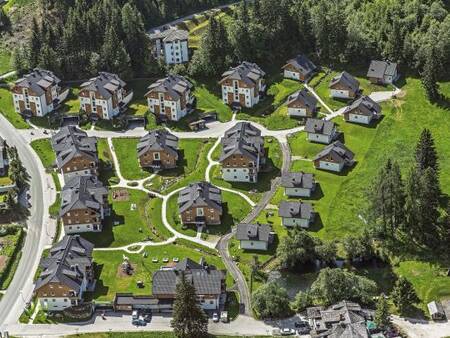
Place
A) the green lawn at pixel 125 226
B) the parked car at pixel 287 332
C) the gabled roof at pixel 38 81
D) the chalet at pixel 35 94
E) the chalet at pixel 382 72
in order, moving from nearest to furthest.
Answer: the parked car at pixel 287 332 < the green lawn at pixel 125 226 < the chalet at pixel 35 94 < the gabled roof at pixel 38 81 < the chalet at pixel 382 72

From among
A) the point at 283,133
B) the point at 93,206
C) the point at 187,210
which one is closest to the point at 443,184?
the point at 283,133

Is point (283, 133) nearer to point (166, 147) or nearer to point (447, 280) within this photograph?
point (166, 147)

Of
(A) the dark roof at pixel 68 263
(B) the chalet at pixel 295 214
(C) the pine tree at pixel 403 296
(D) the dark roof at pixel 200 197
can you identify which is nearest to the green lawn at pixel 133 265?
(A) the dark roof at pixel 68 263

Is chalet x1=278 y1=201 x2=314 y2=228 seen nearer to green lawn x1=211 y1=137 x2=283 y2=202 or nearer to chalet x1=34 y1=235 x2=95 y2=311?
green lawn x1=211 y1=137 x2=283 y2=202

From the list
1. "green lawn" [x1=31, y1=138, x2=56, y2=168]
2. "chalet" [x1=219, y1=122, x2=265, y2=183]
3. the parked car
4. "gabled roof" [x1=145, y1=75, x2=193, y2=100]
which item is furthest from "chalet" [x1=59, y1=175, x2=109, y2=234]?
the parked car

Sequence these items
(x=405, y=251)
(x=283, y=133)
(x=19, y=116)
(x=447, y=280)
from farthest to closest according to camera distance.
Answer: (x=19, y=116)
(x=283, y=133)
(x=405, y=251)
(x=447, y=280)

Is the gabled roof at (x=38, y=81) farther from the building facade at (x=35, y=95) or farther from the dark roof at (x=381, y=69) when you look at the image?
the dark roof at (x=381, y=69)
